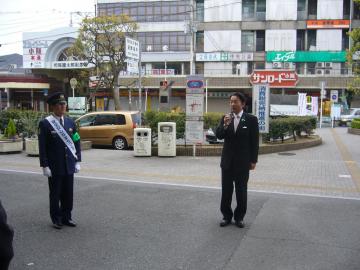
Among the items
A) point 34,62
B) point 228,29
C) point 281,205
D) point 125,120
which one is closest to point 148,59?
A: point 228,29

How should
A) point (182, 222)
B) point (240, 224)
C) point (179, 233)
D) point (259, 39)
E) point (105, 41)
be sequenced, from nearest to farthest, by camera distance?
point (179, 233) < point (240, 224) < point (182, 222) < point (105, 41) < point (259, 39)

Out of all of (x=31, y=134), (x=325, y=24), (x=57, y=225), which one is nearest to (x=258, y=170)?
(x=57, y=225)

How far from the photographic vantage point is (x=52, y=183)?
19.0 ft

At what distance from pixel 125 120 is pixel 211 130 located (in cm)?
342

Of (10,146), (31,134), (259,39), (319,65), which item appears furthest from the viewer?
(259,39)

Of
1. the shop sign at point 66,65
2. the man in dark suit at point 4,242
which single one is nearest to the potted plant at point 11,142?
the man in dark suit at point 4,242

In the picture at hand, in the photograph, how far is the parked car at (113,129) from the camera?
1598 cm

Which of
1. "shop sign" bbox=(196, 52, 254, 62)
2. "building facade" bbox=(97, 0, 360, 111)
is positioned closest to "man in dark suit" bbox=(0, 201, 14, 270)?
"building facade" bbox=(97, 0, 360, 111)

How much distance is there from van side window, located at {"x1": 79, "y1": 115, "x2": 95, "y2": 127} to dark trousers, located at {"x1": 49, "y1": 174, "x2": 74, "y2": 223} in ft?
35.6

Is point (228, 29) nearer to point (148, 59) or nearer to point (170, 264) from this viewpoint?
point (148, 59)

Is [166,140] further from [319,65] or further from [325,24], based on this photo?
[325,24]

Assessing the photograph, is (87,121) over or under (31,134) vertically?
over

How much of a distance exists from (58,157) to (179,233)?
1.94 meters

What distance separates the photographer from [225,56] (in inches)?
1753
